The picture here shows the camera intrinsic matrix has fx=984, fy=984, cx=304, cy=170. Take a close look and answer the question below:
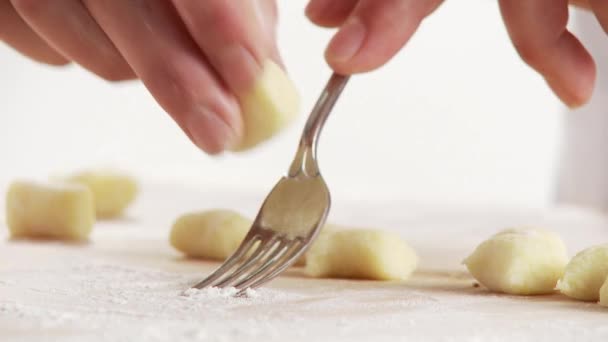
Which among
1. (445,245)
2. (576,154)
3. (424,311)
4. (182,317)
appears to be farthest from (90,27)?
(576,154)

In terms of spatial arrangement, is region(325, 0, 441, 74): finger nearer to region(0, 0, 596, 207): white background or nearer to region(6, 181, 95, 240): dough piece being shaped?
region(6, 181, 95, 240): dough piece being shaped

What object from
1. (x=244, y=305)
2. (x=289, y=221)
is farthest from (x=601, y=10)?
(x=244, y=305)

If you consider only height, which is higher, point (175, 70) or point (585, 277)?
point (175, 70)

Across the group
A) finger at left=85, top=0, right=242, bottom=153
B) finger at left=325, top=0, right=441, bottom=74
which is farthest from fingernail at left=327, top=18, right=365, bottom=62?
finger at left=85, top=0, right=242, bottom=153

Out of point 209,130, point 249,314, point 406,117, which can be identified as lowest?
point 249,314

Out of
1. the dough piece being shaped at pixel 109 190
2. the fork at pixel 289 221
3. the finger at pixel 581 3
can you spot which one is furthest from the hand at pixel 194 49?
the dough piece being shaped at pixel 109 190

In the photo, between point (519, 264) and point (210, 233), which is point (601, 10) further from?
point (210, 233)

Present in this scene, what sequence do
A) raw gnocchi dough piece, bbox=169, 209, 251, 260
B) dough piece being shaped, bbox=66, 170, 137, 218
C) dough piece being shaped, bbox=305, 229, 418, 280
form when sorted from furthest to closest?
dough piece being shaped, bbox=66, 170, 137, 218 < raw gnocchi dough piece, bbox=169, 209, 251, 260 < dough piece being shaped, bbox=305, 229, 418, 280
